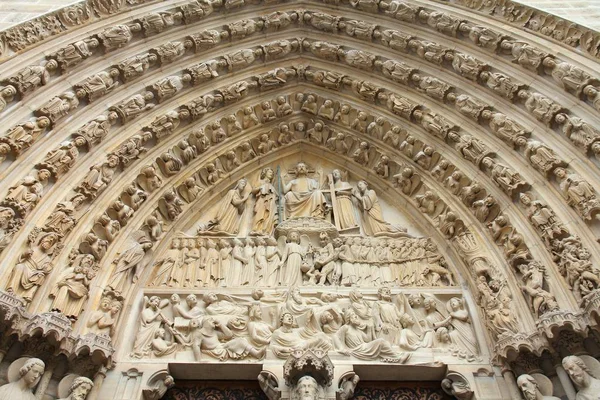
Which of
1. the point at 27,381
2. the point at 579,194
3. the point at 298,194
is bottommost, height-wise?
the point at 27,381

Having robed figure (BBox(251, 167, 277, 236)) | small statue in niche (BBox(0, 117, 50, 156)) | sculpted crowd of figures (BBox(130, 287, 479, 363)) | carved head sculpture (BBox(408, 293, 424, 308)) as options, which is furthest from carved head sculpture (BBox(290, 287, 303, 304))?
small statue in niche (BBox(0, 117, 50, 156))

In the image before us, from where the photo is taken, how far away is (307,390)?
184 inches

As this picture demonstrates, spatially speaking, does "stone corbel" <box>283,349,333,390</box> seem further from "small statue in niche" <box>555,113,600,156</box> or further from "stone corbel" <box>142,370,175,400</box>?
"small statue in niche" <box>555,113,600,156</box>

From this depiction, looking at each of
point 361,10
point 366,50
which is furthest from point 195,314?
point 361,10

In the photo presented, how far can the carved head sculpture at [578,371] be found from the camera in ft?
14.6

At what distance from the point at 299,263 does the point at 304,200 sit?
4.09 ft

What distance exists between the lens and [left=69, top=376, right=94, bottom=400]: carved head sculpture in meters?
4.49

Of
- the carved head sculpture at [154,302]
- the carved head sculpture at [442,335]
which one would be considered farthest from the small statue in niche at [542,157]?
the carved head sculpture at [154,302]

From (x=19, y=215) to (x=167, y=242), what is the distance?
77.7 inches

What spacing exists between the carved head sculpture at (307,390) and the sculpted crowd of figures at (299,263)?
5.14 feet

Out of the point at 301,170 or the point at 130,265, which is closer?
the point at 130,265

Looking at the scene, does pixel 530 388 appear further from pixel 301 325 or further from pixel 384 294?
pixel 301 325

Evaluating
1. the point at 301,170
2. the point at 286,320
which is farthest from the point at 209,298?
the point at 301,170

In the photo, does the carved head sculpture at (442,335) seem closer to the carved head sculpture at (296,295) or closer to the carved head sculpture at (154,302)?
the carved head sculpture at (296,295)
